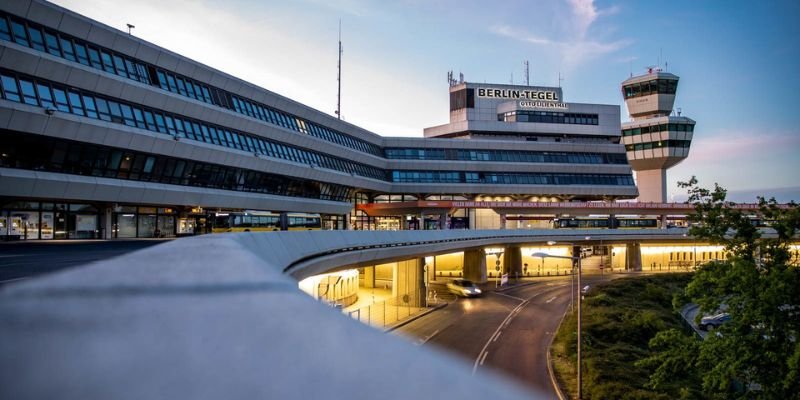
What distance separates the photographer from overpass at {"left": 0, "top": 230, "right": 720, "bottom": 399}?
1.27m

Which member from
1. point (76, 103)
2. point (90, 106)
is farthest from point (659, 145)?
point (76, 103)

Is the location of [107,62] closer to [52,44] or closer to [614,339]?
[52,44]

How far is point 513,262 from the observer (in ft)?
227

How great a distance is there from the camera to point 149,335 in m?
1.67

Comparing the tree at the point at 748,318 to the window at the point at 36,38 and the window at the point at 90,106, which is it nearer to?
the window at the point at 90,106

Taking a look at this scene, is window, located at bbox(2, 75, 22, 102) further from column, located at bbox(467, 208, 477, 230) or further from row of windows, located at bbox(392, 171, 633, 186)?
column, located at bbox(467, 208, 477, 230)

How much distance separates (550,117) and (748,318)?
8324 centimetres

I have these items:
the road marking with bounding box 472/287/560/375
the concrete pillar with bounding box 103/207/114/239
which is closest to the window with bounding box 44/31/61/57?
the concrete pillar with bounding box 103/207/114/239

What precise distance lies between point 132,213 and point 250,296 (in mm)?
44744

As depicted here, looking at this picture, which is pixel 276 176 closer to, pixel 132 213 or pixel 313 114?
pixel 313 114

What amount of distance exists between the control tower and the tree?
87070mm

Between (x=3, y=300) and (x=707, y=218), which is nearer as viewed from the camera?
(x=3, y=300)

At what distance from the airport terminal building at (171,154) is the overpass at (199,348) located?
3324 cm

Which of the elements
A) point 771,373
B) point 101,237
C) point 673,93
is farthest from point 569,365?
point 673,93
